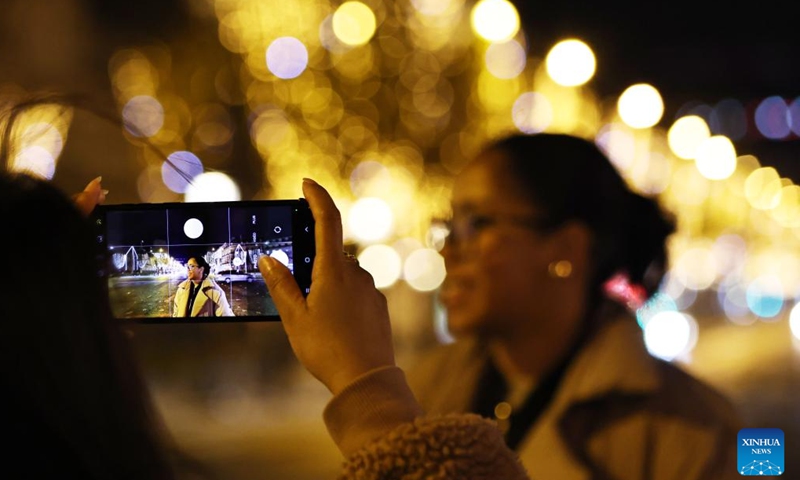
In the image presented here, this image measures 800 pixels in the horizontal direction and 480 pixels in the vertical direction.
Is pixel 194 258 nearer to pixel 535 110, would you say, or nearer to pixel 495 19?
pixel 495 19

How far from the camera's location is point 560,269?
2.76 m

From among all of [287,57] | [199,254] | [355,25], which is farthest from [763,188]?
[199,254]

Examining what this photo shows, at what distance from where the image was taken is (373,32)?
14219mm

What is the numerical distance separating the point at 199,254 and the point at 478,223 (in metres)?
1.02

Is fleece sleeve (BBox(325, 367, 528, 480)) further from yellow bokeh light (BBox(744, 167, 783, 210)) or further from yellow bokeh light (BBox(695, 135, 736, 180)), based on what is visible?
yellow bokeh light (BBox(744, 167, 783, 210))

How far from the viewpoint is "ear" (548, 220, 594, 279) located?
9.05 ft

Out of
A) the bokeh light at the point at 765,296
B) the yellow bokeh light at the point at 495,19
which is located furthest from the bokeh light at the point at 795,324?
the yellow bokeh light at the point at 495,19

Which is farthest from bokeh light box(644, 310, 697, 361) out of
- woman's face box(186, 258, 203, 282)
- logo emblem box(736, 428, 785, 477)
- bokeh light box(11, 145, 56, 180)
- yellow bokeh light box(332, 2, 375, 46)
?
bokeh light box(11, 145, 56, 180)

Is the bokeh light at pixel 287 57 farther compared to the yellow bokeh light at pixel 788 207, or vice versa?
the yellow bokeh light at pixel 788 207

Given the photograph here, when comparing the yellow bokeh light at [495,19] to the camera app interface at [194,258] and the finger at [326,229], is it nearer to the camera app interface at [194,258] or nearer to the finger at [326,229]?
the camera app interface at [194,258]

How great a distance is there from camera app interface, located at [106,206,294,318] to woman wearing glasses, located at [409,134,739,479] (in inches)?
37.2

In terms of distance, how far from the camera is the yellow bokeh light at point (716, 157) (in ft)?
104

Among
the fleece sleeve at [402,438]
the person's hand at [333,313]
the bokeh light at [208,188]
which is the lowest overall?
the fleece sleeve at [402,438]

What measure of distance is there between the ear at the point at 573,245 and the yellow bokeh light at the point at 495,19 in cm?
1034
